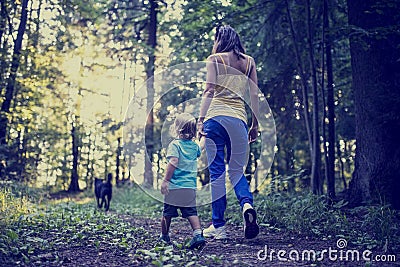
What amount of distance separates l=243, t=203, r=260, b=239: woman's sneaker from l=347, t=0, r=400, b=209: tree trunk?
2.54 m

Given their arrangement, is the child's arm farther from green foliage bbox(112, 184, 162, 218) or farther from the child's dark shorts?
green foliage bbox(112, 184, 162, 218)

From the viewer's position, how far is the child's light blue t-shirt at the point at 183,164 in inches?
170

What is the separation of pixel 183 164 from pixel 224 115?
74 centimetres

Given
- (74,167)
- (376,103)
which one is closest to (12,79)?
(376,103)

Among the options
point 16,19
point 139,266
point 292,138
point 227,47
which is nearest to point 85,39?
point 16,19

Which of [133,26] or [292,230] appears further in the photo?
[133,26]

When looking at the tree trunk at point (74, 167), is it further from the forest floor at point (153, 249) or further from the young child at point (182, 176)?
the young child at point (182, 176)

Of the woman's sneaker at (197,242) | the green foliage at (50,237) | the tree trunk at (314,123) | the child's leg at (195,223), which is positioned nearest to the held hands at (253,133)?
the child's leg at (195,223)

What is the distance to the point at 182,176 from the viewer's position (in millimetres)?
4328

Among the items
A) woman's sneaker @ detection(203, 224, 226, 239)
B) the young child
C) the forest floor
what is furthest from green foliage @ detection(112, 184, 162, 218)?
the young child

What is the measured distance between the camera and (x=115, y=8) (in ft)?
50.3

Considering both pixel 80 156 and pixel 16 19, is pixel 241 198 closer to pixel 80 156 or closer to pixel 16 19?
pixel 16 19

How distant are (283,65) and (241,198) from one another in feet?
18.1

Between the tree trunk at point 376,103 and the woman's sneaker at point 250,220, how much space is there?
2543 millimetres
